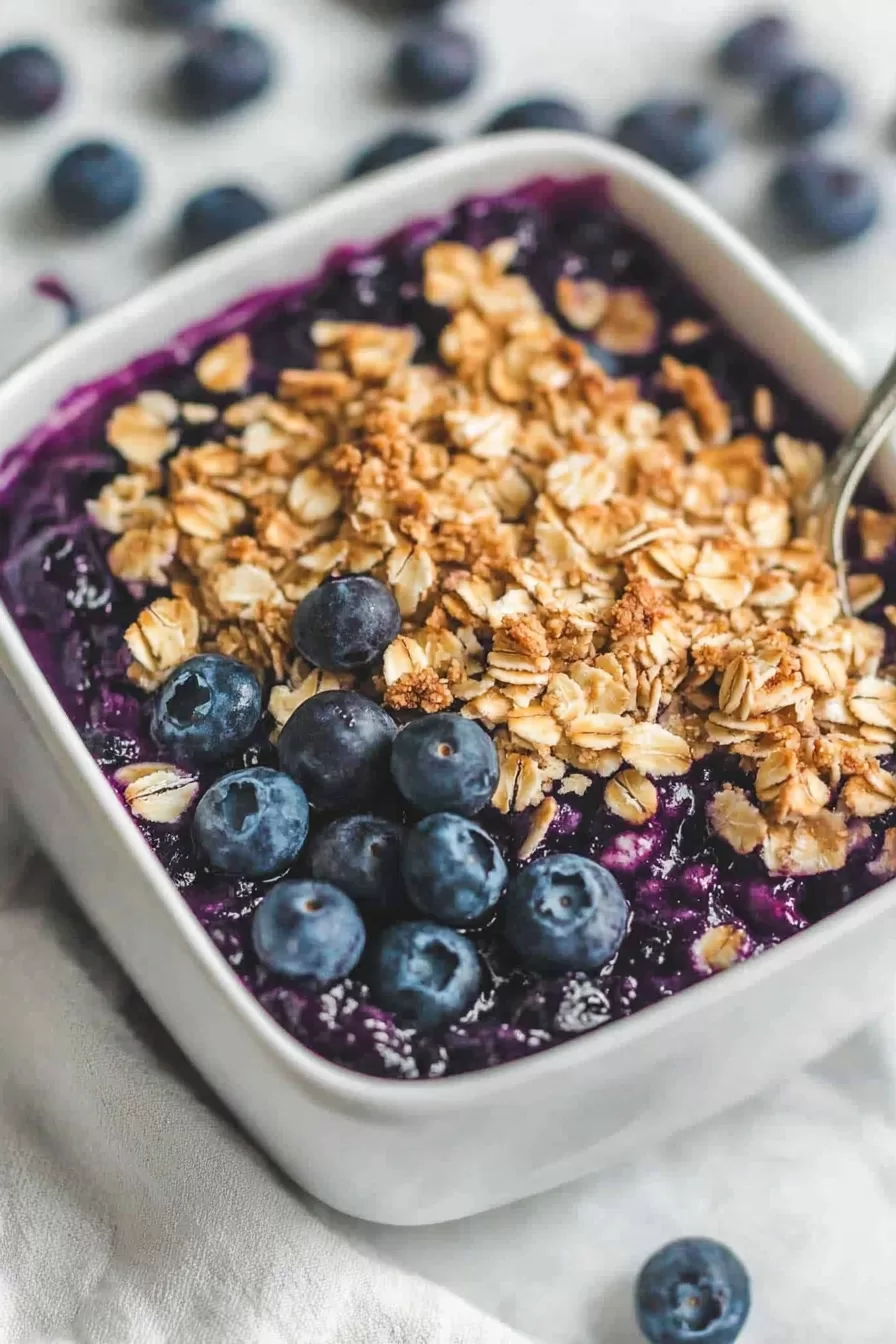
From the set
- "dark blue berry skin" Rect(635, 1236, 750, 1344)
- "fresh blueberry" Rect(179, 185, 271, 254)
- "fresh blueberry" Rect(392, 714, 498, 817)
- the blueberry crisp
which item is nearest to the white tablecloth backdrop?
"dark blue berry skin" Rect(635, 1236, 750, 1344)

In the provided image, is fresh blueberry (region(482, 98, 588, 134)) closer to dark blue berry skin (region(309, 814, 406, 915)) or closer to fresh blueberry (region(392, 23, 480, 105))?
fresh blueberry (region(392, 23, 480, 105))

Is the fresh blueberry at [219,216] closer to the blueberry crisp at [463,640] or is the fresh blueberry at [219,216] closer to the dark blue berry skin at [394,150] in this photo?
the dark blue berry skin at [394,150]

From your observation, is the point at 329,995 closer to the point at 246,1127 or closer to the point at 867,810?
the point at 246,1127

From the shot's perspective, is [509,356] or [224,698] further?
[509,356]

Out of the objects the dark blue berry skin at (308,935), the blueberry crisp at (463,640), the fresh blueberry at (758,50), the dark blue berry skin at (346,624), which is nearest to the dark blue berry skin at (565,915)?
the blueberry crisp at (463,640)

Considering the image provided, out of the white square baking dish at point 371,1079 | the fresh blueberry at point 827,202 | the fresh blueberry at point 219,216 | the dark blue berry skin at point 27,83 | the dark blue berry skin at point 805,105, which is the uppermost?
the dark blue berry skin at point 805,105

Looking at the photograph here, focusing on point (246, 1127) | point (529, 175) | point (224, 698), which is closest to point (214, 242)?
point (529, 175)
